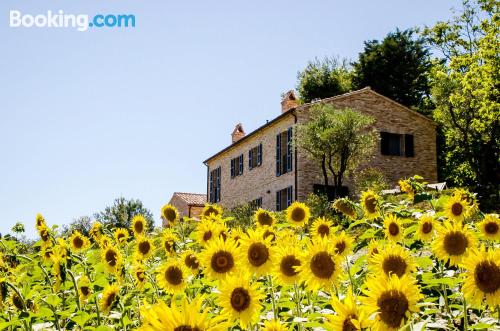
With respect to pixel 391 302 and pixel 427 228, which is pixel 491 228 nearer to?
pixel 427 228

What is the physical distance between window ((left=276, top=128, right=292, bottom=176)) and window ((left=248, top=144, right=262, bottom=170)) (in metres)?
2.23

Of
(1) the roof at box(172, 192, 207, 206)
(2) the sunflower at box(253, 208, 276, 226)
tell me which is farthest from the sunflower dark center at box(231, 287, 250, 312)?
(1) the roof at box(172, 192, 207, 206)

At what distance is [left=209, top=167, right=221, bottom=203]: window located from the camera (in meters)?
36.8

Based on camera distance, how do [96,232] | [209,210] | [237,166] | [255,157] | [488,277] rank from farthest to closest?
[237,166] < [255,157] < [96,232] < [209,210] < [488,277]

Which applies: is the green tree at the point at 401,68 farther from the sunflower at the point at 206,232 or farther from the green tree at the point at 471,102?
the sunflower at the point at 206,232

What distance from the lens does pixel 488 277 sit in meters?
2.38

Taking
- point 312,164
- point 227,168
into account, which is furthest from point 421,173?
point 227,168

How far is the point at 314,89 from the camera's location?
4369cm

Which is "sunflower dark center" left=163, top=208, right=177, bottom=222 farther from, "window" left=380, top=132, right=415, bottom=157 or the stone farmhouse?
"window" left=380, top=132, right=415, bottom=157

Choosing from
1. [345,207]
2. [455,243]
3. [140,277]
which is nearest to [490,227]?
[455,243]

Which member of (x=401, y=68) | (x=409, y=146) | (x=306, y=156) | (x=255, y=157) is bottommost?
(x=306, y=156)

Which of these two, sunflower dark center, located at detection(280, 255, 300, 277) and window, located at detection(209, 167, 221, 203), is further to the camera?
window, located at detection(209, 167, 221, 203)

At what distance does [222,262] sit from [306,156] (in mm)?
23719

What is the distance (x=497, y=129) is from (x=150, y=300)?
29.1 meters
